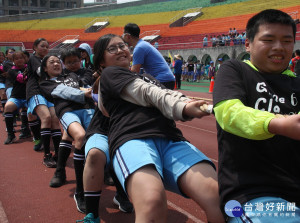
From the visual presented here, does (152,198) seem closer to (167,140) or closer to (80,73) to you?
(167,140)

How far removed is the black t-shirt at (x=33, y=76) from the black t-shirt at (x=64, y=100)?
110 centimetres

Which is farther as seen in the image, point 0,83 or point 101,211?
point 0,83

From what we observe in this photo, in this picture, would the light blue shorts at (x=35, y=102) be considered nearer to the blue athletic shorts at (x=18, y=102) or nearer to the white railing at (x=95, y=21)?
the blue athletic shorts at (x=18, y=102)

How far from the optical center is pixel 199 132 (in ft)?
23.4

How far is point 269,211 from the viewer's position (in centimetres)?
141

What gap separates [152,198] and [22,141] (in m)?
5.53

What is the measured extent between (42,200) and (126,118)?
2.06 m

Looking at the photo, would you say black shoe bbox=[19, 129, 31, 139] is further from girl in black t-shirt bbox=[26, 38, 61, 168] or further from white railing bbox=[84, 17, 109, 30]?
white railing bbox=[84, 17, 109, 30]

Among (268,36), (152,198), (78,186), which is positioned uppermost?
(268,36)

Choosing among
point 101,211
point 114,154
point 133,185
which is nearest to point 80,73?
point 101,211

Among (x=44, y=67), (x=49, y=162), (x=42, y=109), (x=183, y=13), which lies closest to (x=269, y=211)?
(x=44, y=67)

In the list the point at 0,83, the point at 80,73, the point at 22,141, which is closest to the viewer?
the point at 80,73

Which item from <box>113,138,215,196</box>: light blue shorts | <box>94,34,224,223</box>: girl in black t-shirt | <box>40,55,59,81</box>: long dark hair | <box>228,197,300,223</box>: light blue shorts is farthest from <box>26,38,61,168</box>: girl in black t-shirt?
<box>228,197,300,223</box>: light blue shorts

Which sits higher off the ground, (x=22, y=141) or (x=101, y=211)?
(x=101, y=211)
